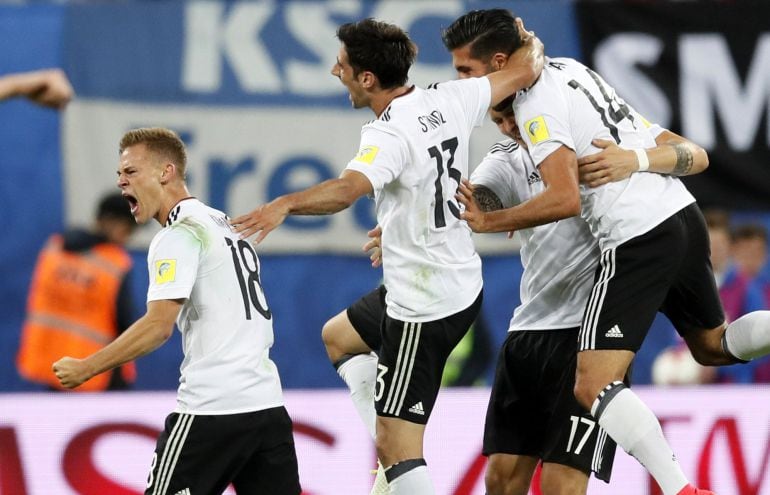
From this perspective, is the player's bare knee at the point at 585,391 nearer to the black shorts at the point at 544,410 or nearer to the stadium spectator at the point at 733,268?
the black shorts at the point at 544,410

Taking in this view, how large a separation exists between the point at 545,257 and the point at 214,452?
1568mm

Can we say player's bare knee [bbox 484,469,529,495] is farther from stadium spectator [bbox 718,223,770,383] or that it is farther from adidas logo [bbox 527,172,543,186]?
stadium spectator [bbox 718,223,770,383]

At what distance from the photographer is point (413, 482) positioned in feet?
15.6

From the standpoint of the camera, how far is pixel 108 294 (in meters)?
8.82

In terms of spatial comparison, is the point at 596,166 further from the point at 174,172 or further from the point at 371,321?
the point at 174,172

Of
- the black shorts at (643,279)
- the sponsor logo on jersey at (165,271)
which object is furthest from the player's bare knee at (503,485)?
the sponsor logo on jersey at (165,271)

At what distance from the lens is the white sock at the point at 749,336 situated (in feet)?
16.2

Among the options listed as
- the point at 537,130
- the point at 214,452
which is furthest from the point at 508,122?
the point at 214,452

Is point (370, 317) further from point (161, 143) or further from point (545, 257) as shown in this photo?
point (161, 143)

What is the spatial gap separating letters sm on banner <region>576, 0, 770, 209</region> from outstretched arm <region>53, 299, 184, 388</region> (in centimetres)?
602

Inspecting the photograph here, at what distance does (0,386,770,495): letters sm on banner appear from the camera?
6.46 m

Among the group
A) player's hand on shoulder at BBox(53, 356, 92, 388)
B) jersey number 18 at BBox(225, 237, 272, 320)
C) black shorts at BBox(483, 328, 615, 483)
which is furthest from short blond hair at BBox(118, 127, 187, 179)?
black shorts at BBox(483, 328, 615, 483)

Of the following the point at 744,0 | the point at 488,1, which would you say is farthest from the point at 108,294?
the point at 744,0

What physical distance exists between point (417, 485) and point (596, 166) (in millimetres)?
1329
